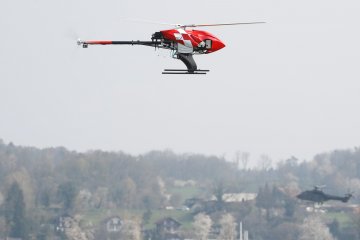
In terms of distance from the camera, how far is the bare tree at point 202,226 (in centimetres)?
15012

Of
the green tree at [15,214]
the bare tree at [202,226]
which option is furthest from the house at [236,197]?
the green tree at [15,214]

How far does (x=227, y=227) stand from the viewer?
150 meters

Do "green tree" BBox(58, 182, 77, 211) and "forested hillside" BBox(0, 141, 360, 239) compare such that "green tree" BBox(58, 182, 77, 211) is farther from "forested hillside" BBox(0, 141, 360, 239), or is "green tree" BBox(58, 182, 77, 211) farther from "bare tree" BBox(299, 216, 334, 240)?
"bare tree" BBox(299, 216, 334, 240)

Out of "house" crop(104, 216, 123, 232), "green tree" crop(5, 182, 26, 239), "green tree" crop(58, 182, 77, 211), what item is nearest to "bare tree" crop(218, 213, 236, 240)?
"house" crop(104, 216, 123, 232)

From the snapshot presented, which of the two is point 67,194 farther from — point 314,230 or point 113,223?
point 314,230

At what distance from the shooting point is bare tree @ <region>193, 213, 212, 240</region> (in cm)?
15012

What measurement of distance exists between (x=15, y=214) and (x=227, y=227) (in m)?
21.3

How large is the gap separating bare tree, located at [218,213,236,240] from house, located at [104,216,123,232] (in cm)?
1022

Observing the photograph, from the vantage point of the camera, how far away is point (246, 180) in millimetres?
183500

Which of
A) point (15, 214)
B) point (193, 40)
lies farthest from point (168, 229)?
point (193, 40)

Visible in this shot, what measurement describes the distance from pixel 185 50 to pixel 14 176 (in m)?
100

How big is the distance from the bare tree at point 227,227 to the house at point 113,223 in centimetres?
1022

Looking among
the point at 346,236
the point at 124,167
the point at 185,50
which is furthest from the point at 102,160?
the point at 185,50

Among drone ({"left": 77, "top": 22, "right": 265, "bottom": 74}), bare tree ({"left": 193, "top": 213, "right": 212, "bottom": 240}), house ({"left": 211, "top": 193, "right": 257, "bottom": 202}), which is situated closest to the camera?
drone ({"left": 77, "top": 22, "right": 265, "bottom": 74})
